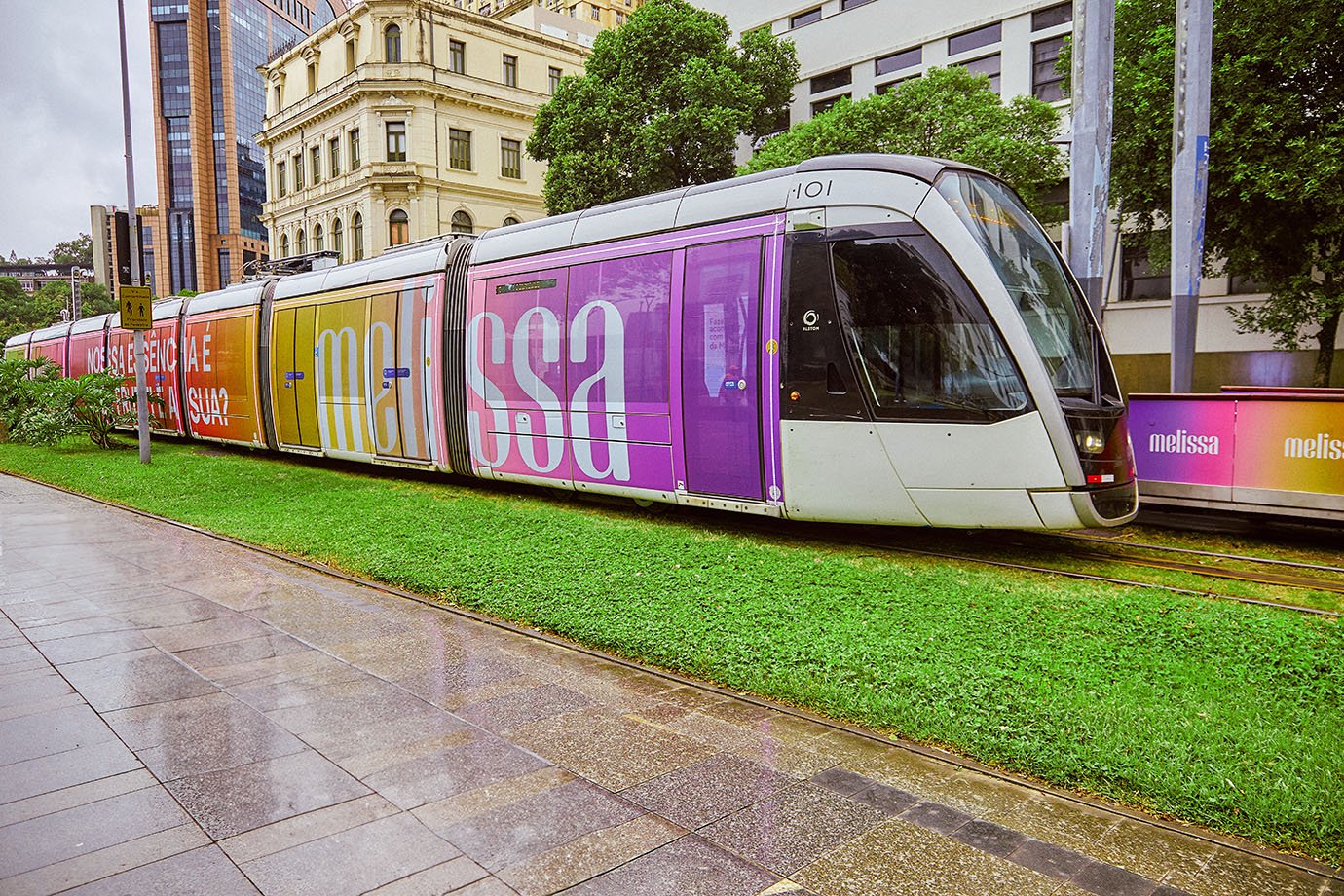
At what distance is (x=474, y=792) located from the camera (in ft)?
12.2

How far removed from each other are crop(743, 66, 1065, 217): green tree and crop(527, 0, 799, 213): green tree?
763 centimetres

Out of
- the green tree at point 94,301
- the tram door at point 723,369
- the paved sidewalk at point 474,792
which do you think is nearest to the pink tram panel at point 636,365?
the tram door at point 723,369

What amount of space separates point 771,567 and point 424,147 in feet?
144

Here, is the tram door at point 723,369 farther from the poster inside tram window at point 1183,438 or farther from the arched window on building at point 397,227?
the arched window on building at point 397,227

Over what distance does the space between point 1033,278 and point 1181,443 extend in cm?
301

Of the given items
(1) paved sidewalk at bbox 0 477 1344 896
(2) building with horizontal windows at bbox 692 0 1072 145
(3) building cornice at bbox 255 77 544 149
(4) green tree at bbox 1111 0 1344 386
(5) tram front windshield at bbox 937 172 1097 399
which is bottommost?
(1) paved sidewalk at bbox 0 477 1344 896

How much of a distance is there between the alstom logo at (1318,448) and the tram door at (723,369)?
5019 mm

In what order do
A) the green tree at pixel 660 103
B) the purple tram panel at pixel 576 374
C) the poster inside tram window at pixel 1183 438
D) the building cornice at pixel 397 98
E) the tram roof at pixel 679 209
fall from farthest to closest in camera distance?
the building cornice at pixel 397 98
the green tree at pixel 660 103
the purple tram panel at pixel 576 374
the poster inside tram window at pixel 1183 438
the tram roof at pixel 679 209

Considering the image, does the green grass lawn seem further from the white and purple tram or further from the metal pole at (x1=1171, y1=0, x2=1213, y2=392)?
the metal pole at (x1=1171, y1=0, x2=1213, y2=392)

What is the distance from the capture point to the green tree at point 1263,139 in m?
16.3

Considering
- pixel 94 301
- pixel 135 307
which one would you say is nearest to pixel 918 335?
pixel 135 307

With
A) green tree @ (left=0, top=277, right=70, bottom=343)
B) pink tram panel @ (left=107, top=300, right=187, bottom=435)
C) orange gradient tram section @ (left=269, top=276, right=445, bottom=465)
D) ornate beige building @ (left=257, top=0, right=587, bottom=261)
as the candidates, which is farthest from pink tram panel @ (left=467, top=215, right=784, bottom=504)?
green tree @ (left=0, top=277, right=70, bottom=343)

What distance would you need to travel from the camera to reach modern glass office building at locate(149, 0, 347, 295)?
4050 inches

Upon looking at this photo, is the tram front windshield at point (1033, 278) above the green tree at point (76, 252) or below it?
below
